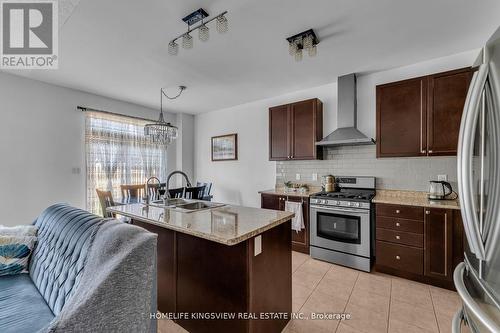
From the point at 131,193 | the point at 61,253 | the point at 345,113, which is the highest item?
the point at 345,113

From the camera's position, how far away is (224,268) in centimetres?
153

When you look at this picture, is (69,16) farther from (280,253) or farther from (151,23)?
(280,253)

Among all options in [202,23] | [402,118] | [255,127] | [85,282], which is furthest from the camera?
[255,127]

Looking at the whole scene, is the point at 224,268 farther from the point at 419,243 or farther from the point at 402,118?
the point at 402,118

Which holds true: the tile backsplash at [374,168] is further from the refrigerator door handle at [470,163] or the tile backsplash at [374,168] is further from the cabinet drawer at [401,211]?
the refrigerator door handle at [470,163]

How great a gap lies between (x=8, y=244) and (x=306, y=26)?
324 cm

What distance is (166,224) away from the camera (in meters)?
1.60

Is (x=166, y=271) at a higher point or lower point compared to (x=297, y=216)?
lower

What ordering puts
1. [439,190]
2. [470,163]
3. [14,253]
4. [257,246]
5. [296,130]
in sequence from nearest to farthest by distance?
1. [470,163]
2. [257,246]
3. [14,253]
4. [439,190]
5. [296,130]

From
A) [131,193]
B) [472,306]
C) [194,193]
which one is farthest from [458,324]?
[131,193]

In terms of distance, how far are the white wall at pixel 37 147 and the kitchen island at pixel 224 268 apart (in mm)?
2431

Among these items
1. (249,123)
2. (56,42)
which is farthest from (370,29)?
(56,42)

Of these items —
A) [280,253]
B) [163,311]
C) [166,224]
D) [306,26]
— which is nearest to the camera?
[166,224]

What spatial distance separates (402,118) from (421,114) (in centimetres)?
19
